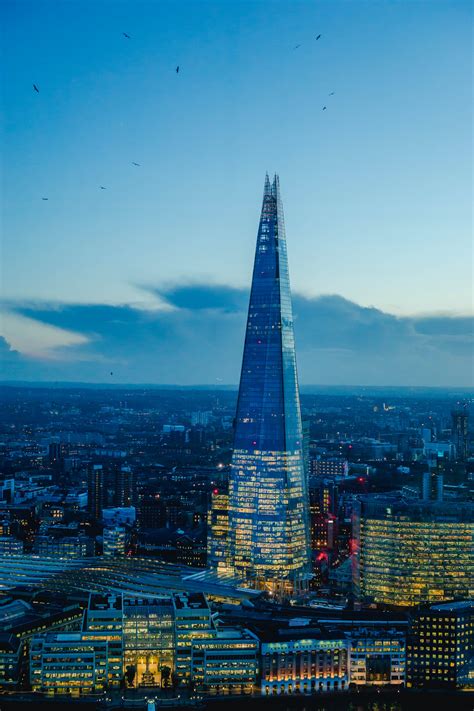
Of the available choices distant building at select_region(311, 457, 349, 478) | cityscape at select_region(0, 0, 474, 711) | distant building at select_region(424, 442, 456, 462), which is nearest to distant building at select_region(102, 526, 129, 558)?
cityscape at select_region(0, 0, 474, 711)

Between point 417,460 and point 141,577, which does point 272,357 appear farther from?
point 417,460

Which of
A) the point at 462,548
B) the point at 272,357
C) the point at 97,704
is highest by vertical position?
the point at 272,357

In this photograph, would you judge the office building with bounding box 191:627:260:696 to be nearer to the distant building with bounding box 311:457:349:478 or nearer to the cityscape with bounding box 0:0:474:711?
the cityscape with bounding box 0:0:474:711

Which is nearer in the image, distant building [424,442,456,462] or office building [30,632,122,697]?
office building [30,632,122,697]

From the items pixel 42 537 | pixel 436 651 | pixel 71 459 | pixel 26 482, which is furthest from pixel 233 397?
pixel 436 651

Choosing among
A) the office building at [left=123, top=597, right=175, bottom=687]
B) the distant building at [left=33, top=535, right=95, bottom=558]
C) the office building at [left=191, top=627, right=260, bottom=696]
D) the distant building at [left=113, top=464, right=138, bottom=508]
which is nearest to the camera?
the office building at [left=191, top=627, right=260, bottom=696]

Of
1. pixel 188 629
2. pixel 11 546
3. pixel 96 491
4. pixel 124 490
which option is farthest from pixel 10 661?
pixel 124 490

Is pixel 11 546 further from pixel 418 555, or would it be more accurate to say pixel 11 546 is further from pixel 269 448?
pixel 418 555

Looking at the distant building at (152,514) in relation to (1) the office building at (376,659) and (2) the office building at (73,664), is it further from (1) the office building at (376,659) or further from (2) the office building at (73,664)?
(1) the office building at (376,659)
